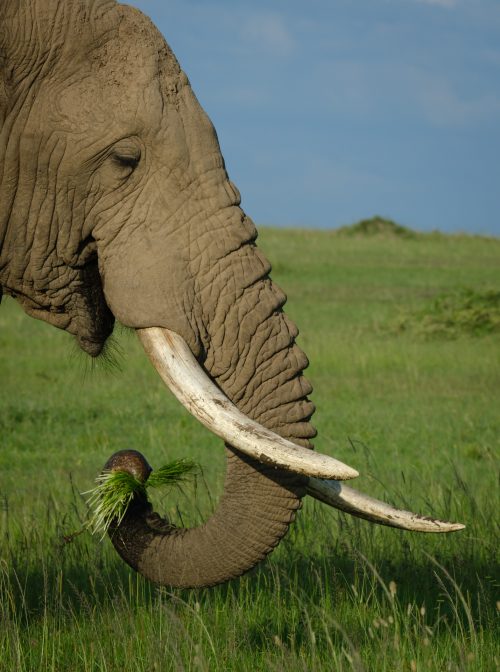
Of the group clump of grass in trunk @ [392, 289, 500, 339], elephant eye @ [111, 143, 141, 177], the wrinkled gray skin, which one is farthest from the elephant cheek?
clump of grass in trunk @ [392, 289, 500, 339]

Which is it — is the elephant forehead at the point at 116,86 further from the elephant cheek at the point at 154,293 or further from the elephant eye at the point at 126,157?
the elephant cheek at the point at 154,293

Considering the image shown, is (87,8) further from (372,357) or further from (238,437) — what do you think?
(372,357)

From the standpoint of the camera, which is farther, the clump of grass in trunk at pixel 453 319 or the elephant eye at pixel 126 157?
the clump of grass in trunk at pixel 453 319

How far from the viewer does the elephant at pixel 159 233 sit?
146 inches

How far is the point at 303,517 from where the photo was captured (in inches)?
Answer: 232

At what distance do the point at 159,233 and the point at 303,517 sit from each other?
99.0 inches

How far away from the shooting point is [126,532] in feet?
13.1

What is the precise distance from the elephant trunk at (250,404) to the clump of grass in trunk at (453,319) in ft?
38.9

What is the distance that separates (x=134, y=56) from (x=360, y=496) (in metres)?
1.63

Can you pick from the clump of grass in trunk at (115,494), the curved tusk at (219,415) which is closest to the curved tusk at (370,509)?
the curved tusk at (219,415)

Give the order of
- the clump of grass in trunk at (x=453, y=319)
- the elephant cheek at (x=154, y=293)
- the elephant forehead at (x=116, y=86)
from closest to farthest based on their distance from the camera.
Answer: the elephant cheek at (x=154, y=293) → the elephant forehead at (x=116, y=86) → the clump of grass in trunk at (x=453, y=319)

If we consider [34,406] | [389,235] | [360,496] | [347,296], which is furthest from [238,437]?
[389,235]

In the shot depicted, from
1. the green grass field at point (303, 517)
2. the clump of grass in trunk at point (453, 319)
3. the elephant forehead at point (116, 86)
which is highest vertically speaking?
the clump of grass in trunk at point (453, 319)

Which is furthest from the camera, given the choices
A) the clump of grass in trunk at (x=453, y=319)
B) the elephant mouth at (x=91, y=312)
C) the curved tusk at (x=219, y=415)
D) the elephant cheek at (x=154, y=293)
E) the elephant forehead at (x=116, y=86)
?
the clump of grass in trunk at (x=453, y=319)
